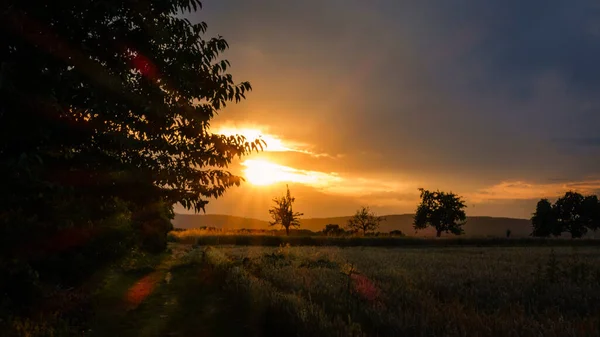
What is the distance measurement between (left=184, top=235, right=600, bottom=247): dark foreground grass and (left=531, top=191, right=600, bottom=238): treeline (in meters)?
49.6

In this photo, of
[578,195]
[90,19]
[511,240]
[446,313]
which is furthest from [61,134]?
[578,195]

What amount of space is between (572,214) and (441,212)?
34.3 m

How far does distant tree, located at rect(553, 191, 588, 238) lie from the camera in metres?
115

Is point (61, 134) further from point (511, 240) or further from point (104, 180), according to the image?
point (511, 240)

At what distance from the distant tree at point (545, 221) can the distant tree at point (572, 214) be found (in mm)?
1055

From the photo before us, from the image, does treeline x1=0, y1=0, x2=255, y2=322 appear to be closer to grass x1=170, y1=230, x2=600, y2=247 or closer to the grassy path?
the grassy path

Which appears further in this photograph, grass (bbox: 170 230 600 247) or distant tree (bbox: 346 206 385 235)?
distant tree (bbox: 346 206 385 235)

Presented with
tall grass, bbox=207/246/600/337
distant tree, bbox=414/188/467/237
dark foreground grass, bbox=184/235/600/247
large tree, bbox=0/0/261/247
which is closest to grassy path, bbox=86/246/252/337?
tall grass, bbox=207/246/600/337

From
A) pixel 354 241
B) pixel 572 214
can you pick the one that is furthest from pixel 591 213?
pixel 354 241

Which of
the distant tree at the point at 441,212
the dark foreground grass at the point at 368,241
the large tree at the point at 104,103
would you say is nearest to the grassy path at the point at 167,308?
the large tree at the point at 104,103

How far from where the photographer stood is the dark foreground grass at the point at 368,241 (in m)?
61.2

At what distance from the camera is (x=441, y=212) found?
365 ft

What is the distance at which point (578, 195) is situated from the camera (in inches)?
4621

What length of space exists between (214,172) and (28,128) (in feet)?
19.1
